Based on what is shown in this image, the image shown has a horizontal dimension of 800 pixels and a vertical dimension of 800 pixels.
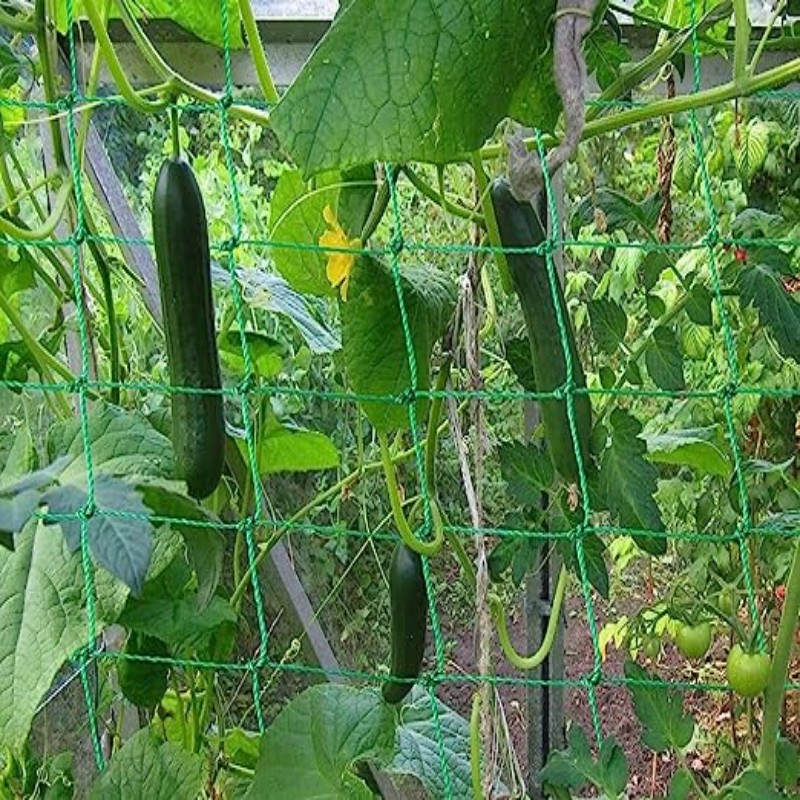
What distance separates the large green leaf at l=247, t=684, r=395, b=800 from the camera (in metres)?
0.77

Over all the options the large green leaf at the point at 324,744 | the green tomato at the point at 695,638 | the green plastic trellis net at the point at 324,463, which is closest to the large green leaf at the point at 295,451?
the green plastic trellis net at the point at 324,463

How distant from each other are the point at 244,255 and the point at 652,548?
118 cm

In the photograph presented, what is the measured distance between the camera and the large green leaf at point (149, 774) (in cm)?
81

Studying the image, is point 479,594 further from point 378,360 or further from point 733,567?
point 733,567

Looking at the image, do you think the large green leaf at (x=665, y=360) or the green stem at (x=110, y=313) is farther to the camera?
the green stem at (x=110, y=313)

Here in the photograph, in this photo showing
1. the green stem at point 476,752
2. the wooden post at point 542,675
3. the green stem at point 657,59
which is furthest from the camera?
the wooden post at point 542,675

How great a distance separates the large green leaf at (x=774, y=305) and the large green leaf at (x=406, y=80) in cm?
21

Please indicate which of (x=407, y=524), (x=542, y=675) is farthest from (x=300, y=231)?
(x=542, y=675)

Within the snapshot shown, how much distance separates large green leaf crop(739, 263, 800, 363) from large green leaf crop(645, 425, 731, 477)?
0.45ft

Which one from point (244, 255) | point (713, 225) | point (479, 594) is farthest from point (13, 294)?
point (244, 255)

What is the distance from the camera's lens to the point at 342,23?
1.76ft

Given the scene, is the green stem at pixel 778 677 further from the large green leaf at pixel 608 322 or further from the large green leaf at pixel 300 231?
the large green leaf at pixel 300 231

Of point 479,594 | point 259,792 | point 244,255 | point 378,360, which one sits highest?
point 244,255

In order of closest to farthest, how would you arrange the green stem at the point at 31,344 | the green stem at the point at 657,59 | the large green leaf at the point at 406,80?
the large green leaf at the point at 406,80 → the green stem at the point at 657,59 → the green stem at the point at 31,344
